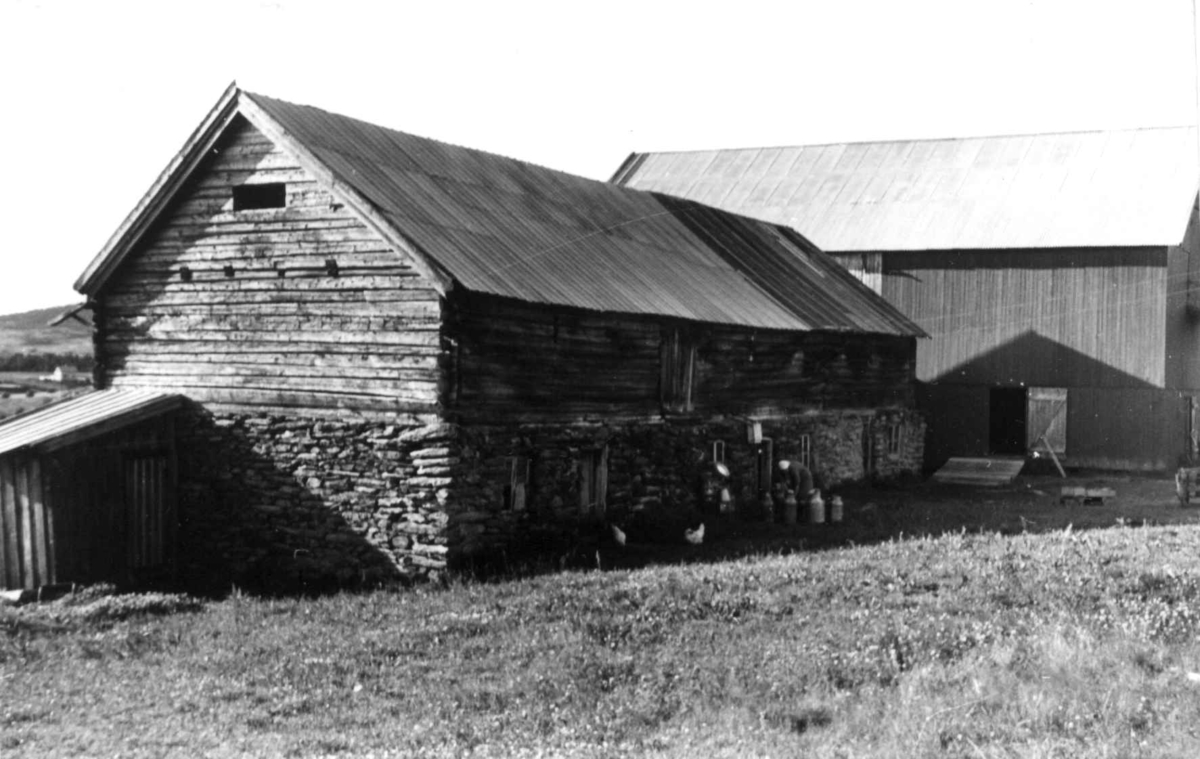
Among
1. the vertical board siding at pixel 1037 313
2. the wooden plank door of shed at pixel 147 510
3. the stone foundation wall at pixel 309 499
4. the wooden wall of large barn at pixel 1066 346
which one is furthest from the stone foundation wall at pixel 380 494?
the vertical board siding at pixel 1037 313

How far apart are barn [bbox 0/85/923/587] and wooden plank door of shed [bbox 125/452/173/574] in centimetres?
36

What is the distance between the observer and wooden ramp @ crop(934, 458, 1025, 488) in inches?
1302

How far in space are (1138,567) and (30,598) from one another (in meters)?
14.6

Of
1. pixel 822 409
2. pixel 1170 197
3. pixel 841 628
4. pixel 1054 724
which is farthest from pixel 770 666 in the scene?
pixel 1170 197

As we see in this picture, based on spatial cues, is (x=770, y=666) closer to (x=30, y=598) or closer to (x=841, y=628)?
(x=841, y=628)

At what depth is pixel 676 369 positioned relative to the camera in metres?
23.2

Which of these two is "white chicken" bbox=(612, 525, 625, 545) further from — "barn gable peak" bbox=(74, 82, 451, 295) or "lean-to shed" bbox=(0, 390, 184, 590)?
"lean-to shed" bbox=(0, 390, 184, 590)

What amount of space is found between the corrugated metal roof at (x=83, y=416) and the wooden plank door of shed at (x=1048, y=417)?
87.6ft

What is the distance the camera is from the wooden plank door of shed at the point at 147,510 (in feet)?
63.5

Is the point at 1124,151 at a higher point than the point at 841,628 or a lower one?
higher

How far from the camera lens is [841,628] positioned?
44.3 ft

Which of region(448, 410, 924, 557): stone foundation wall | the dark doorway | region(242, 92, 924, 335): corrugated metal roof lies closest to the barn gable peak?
region(242, 92, 924, 335): corrugated metal roof

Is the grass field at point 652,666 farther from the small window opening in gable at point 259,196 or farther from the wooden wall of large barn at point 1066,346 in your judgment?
the wooden wall of large barn at point 1066,346

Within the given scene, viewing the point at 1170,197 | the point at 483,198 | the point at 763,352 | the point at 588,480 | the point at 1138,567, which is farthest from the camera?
the point at 1170,197
